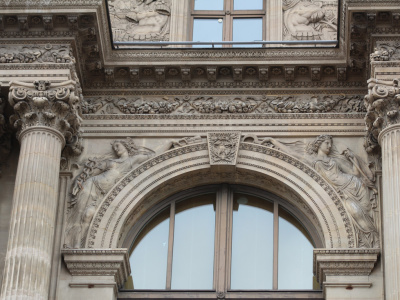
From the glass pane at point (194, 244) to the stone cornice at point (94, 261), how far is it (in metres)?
1.32

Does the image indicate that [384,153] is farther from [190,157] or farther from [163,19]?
[163,19]

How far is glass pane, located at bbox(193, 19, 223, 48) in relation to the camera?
91.1ft

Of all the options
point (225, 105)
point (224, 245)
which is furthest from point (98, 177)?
point (225, 105)

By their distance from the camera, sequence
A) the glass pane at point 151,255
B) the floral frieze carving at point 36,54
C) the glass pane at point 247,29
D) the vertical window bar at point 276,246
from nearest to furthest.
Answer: the vertical window bar at point 276,246
the glass pane at point 151,255
the floral frieze carving at point 36,54
the glass pane at point 247,29

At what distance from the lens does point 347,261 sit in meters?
23.5

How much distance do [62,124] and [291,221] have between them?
204 inches

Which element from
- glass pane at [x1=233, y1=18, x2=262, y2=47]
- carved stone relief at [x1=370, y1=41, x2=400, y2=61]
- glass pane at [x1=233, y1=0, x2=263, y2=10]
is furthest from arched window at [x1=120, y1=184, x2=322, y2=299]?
glass pane at [x1=233, y1=0, x2=263, y2=10]

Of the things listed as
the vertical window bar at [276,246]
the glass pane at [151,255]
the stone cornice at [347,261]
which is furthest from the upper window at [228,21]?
the stone cornice at [347,261]

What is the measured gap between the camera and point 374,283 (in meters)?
23.3

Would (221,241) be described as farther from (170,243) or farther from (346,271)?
(346,271)

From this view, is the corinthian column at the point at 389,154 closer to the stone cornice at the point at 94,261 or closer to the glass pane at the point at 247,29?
the glass pane at the point at 247,29

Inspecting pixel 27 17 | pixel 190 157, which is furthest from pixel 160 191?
pixel 27 17

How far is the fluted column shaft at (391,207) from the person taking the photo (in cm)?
2191

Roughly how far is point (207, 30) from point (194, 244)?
5.64m
